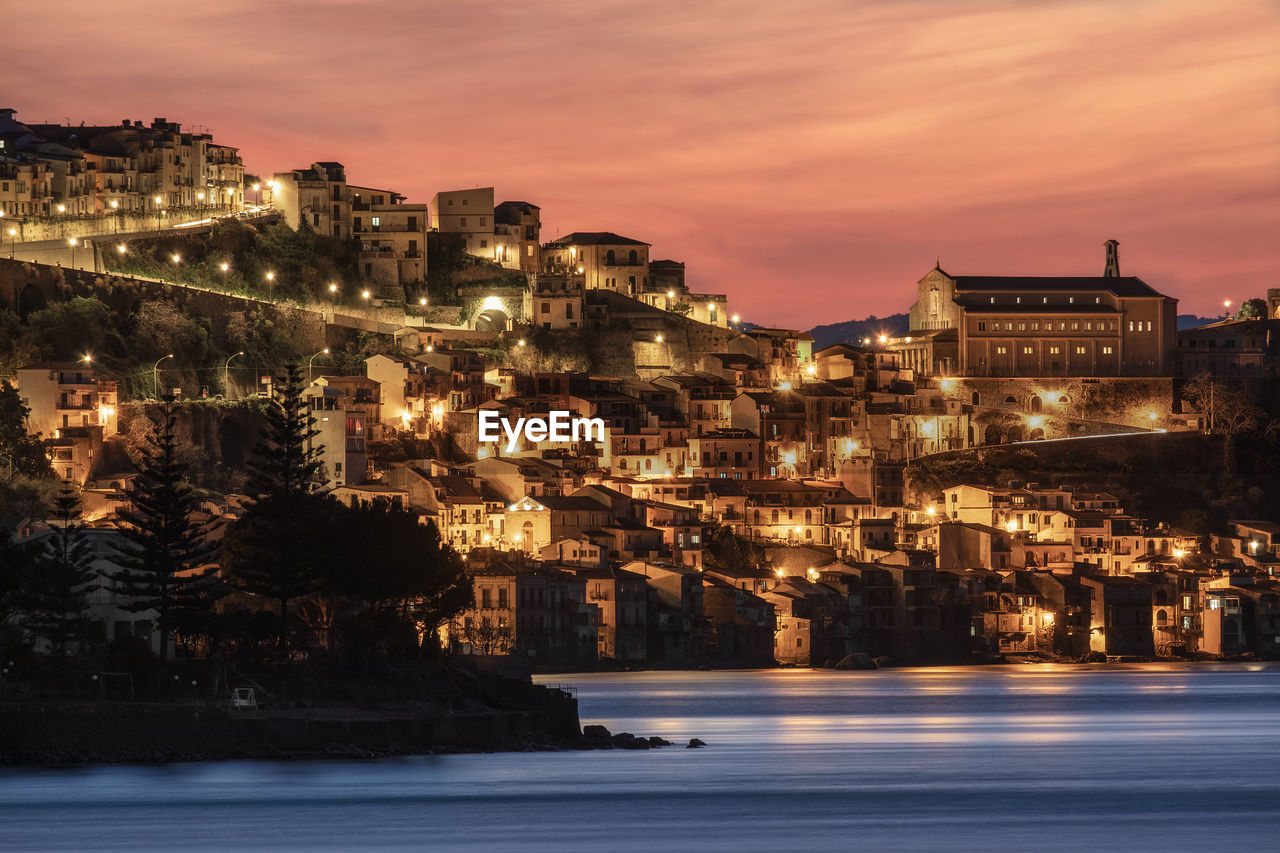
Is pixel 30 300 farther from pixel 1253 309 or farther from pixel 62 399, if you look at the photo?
pixel 1253 309

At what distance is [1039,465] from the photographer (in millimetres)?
102625

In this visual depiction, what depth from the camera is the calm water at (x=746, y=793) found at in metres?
44.5

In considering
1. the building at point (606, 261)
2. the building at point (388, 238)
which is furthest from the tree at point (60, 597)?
the building at point (606, 261)

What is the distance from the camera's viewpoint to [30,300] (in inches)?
3543

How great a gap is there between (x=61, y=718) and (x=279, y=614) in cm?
990

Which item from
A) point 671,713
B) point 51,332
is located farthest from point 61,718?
point 51,332

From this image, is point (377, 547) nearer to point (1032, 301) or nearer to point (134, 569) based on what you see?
point (134, 569)

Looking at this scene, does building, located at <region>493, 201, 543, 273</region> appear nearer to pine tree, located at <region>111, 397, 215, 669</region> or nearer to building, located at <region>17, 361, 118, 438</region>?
building, located at <region>17, 361, 118, 438</region>

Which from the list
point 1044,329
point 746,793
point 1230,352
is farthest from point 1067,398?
point 746,793

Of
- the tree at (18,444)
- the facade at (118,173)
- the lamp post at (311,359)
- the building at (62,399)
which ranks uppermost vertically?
the facade at (118,173)

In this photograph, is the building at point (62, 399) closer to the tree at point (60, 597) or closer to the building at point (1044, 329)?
the tree at point (60, 597)

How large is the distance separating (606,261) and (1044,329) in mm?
22348

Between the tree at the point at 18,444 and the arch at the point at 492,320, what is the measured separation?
30.8 m

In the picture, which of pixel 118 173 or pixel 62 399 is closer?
pixel 62 399
